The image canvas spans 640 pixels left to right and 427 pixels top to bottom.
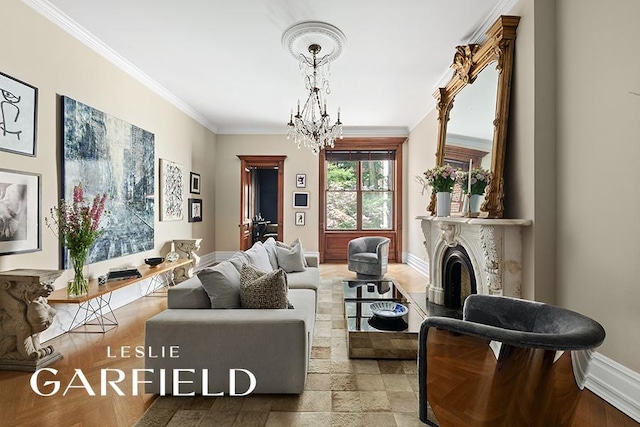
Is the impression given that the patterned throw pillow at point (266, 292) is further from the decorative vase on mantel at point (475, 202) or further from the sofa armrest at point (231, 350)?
the decorative vase on mantel at point (475, 202)

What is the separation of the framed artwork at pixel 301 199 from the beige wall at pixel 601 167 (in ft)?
17.9

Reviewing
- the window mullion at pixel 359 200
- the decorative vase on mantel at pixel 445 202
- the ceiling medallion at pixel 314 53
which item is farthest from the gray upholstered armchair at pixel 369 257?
the ceiling medallion at pixel 314 53

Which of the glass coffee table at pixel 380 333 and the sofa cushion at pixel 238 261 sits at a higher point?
the sofa cushion at pixel 238 261

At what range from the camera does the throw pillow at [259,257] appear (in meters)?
A: 3.36

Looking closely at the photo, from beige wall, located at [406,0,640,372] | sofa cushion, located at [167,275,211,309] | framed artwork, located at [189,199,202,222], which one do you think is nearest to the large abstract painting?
framed artwork, located at [189,199,202,222]

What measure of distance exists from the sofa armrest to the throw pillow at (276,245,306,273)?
2.01m

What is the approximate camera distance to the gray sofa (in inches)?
81.9

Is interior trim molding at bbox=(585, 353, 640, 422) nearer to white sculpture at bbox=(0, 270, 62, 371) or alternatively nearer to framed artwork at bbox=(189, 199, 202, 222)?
white sculpture at bbox=(0, 270, 62, 371)

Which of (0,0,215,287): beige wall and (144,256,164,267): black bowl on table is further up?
(0,0,215,287): beige wall

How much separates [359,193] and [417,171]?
1.53 meters

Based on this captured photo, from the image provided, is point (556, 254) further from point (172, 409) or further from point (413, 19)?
point (172, 409)

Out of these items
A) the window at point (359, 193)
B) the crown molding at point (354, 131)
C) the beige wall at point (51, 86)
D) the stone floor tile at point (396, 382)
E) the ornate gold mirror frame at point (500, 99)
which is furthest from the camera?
the window at point (359, 193)

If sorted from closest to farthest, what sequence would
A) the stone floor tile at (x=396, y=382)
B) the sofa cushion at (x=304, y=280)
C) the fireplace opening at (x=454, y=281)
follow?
1. the stone floor tile at (x=396, y=382)
2. the sofa cushion at (x=304, y=280)
3. the fireplace opening at (x=454, y=281)

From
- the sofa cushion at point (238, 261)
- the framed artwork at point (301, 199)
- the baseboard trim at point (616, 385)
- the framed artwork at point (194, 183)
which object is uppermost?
the framed artwork at point (194, 183)
